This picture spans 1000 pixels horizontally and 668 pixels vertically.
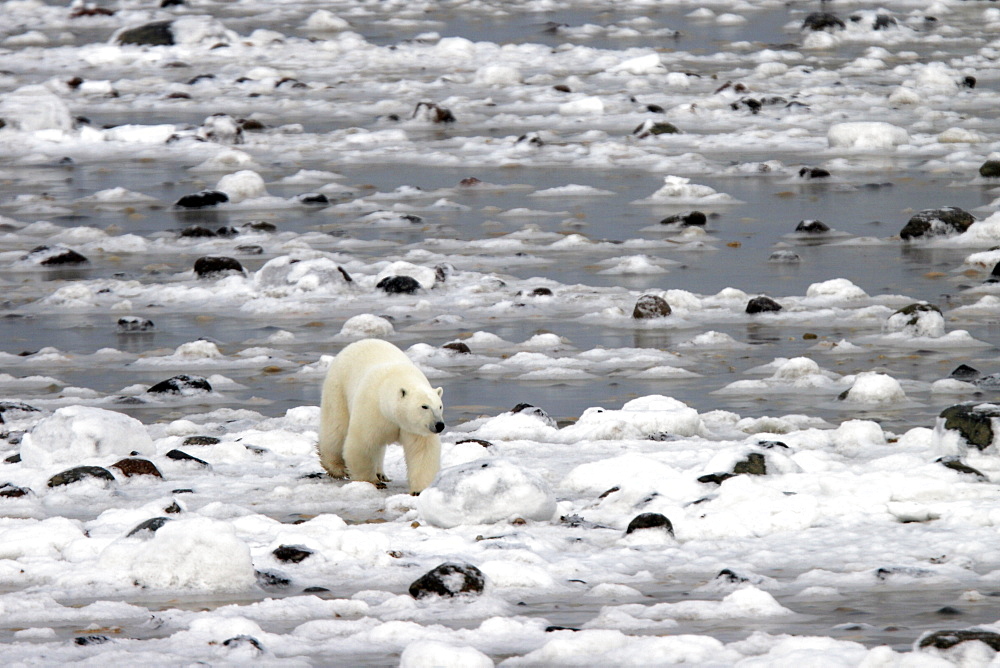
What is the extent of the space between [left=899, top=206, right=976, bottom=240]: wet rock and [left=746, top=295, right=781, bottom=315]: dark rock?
2.31 meters

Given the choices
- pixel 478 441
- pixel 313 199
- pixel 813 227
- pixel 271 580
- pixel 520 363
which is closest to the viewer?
pixel 271 580

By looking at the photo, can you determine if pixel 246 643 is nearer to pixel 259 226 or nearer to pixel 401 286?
pixel 401 286

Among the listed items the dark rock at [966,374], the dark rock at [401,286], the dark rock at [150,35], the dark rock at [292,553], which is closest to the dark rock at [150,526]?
the dark rock at [292,553]

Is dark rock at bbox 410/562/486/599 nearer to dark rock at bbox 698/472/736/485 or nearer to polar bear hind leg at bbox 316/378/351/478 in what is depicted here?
dark rock at bbox 698/472/736/485

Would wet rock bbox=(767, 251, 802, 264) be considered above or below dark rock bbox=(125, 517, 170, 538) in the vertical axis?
above

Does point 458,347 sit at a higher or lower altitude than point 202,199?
lower

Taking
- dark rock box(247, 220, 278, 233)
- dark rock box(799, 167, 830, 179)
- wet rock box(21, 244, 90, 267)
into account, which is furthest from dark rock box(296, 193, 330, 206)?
dark rock box(799, 167, 830, 179)

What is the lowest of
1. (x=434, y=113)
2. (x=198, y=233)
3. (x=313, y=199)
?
(x=198, y=233)

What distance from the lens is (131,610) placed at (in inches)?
161

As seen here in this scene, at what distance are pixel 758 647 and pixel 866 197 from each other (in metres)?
9.67

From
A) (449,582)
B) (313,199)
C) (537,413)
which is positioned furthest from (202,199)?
(449,582)

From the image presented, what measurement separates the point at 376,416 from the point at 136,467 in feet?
3.16

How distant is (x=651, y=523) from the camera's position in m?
4.91

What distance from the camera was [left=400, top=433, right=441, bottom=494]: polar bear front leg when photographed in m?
5.87
